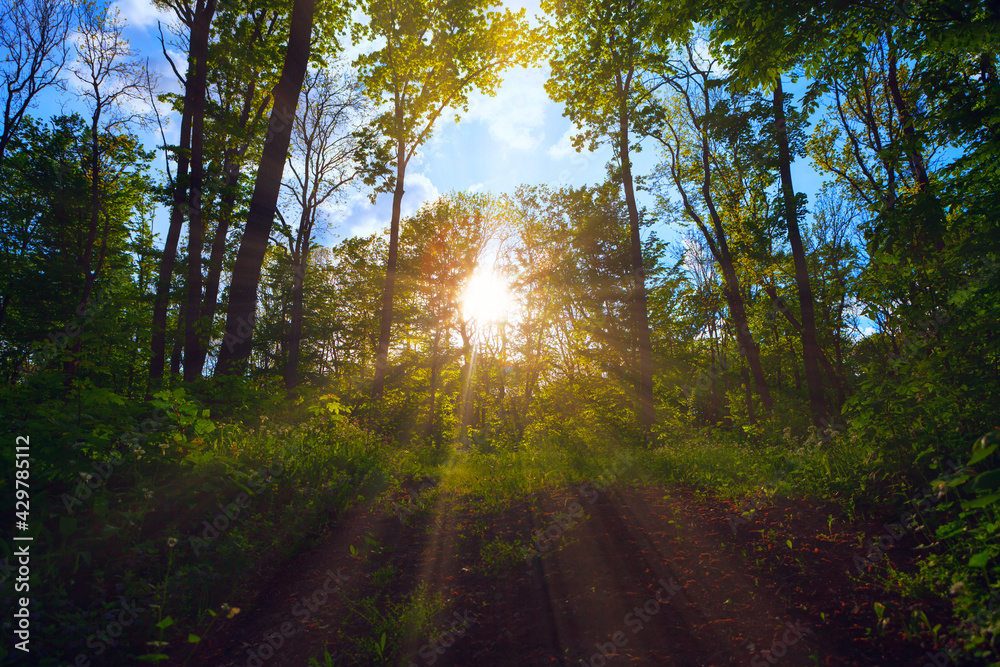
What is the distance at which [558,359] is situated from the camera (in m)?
24.3

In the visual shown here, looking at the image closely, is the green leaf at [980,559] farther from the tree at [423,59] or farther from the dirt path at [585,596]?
Result: the tree at [423,59]

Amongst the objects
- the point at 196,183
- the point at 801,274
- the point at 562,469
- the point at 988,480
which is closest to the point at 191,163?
the point at 196,183

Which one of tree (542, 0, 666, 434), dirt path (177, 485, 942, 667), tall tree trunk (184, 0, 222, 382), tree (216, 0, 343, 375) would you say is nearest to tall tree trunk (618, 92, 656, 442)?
tree (542, 0, 666, 434)

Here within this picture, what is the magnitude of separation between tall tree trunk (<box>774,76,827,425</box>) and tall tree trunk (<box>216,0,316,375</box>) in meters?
11.9

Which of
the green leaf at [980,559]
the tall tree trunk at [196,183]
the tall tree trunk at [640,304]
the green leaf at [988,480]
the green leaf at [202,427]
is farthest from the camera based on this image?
the tall tree trunk at [640,304]

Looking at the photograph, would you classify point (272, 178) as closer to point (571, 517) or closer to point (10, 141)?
point (571, 517)

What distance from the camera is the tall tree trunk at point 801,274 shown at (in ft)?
36.5

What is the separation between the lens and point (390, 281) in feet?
47.8

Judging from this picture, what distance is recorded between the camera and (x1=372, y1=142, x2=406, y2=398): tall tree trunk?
13.9m

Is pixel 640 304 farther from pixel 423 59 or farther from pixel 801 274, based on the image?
pixel 423 59

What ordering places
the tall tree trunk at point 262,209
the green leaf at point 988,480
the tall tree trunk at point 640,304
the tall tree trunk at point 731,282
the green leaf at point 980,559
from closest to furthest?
the green leaf at point 988,480 → the green leaf at point 980,559 → the tall tree trunk at point 262,209 → the tall tree trunk at point 640,304 → the tall tree trunk at point 731,282

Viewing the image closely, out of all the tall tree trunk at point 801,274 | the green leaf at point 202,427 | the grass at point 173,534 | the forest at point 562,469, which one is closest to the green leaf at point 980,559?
the forest at point 562,469

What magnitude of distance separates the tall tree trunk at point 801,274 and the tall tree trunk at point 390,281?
12.0 metres

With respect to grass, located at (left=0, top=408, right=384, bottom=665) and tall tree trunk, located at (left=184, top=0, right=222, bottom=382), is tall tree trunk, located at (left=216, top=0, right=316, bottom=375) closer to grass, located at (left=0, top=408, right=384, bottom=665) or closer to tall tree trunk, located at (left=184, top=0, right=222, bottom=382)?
tall tree trunk, located at (left=184, top=0, right=222, bottom=382)
